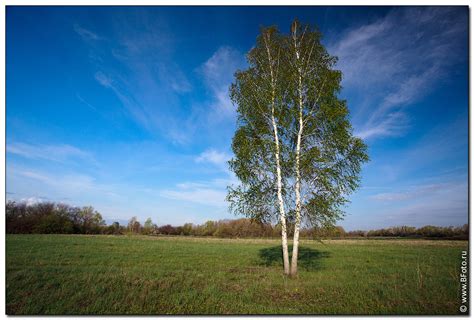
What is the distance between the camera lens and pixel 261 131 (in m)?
13.7

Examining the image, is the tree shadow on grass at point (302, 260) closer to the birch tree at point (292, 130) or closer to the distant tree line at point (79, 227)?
the birch tree at point (292, 130)

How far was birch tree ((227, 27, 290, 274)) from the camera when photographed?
12.8m

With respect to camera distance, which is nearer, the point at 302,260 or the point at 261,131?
the point at 261,131

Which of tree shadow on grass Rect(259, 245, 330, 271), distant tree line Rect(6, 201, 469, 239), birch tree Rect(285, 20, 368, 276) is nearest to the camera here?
birch tree Rect(285, 20, 368, 276)

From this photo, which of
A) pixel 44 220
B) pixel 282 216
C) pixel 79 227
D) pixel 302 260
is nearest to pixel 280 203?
pixel 282 216

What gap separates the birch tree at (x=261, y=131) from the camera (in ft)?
41.8

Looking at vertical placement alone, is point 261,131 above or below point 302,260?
above

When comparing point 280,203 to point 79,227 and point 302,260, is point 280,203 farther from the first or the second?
point 79,227

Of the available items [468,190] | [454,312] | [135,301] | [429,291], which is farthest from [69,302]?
[468,190]

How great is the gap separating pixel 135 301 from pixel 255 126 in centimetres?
959

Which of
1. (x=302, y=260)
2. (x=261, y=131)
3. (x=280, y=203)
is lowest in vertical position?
(x=302, y=260)

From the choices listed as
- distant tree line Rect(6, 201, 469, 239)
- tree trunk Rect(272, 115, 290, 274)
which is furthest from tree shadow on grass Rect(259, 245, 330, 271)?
distant tree line Rect(6, 201, 469, 239)

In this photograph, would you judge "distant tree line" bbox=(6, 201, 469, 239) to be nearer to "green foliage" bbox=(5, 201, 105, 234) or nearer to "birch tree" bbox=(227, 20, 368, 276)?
"green foliage" bbox=(5, 201, 105, 234)

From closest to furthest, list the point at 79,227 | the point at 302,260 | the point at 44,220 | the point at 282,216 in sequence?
the point at 282,216 → the point at 302,260 → the point at 44,220 → the point at 79,227
